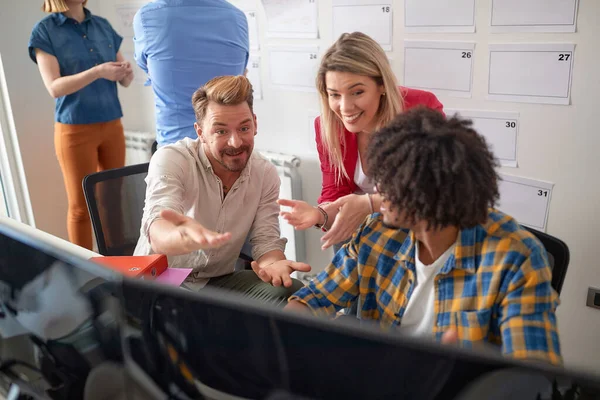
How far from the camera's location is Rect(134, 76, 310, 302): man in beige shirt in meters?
1.65

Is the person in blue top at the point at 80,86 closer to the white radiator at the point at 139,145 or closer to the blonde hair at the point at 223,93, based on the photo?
the white radiator at the point at 139,145

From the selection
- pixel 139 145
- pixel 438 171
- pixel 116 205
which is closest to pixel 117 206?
pixel 116 205

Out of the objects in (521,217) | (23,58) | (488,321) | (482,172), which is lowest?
(521,217)

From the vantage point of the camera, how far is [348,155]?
73.2 inches

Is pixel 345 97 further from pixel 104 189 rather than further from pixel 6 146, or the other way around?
pixel 6 146

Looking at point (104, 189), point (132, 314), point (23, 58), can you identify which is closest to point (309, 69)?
point (104, 189)

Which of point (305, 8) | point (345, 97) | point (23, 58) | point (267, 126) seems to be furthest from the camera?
point (23, 58)

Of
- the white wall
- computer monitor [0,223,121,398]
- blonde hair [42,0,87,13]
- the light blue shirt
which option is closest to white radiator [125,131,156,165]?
the white wall

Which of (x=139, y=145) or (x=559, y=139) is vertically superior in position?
(x=559, y=139)

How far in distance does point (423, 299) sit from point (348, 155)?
85 centimetres

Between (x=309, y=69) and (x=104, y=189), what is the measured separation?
1.08 m

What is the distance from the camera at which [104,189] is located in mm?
1844

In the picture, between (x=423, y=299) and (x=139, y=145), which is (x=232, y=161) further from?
(x=139, y=145)

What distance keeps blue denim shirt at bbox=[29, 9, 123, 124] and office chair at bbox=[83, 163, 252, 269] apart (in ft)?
3.02
